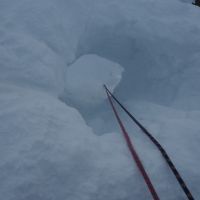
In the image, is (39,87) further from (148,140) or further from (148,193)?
(148,193)

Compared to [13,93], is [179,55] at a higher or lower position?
higher

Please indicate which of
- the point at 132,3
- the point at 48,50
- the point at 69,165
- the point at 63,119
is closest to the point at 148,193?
the point at 69,165

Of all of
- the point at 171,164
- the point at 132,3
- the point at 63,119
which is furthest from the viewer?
the point at 132,3

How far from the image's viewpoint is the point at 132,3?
11.0 ft

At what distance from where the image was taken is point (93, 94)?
2.75m

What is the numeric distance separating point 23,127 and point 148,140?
88 centimetres

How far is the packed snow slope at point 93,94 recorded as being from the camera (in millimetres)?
1717

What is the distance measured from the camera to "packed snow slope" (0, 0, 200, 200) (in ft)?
5.63

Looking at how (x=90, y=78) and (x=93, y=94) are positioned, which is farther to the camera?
(x=90, y=78)

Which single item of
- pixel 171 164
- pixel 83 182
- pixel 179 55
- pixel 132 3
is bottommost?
pixel 83 182

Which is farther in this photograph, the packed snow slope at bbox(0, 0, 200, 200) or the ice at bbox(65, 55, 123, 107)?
the ice at bbox(65, 55, 123, 107)

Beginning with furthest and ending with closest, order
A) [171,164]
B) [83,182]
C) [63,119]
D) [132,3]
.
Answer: [132,3]
[63,119]
[171,164]
[83,182]

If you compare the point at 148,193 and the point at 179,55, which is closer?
the point at 148,193

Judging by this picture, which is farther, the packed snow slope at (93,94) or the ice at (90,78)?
the ice at (90,78)
